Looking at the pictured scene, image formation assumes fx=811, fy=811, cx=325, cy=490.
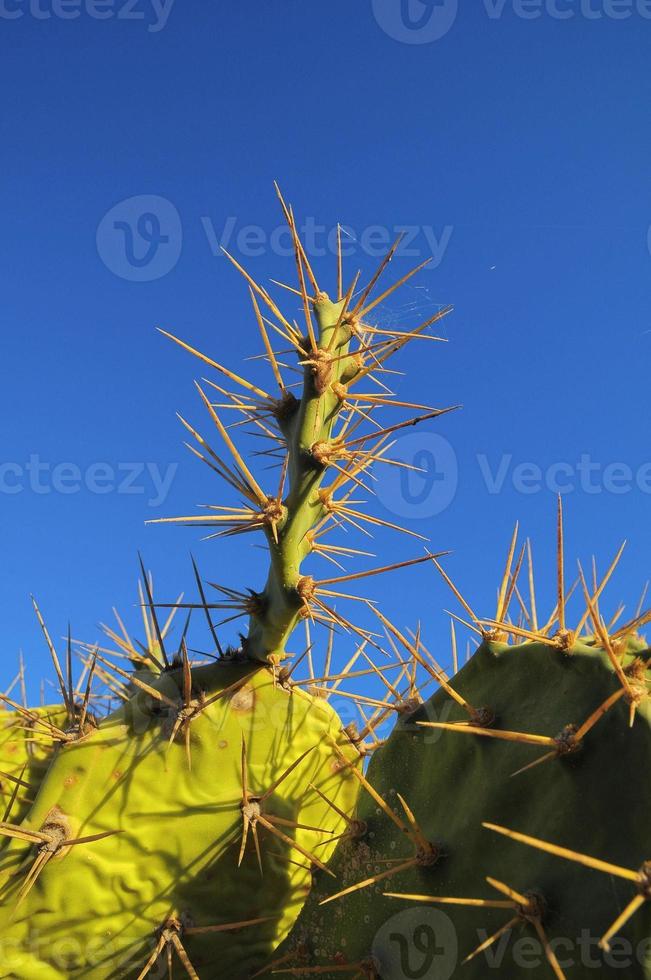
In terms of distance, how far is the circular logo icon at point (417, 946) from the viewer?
1643 millimetres

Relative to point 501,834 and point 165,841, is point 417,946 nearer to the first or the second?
point 501,834

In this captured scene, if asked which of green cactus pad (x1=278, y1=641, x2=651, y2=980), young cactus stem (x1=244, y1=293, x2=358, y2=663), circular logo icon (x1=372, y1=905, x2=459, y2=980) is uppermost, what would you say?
young cactus stem (x1=244, y1=293, x2=358, y2=663)

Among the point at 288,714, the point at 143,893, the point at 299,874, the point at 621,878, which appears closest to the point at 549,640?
the point at 621,878

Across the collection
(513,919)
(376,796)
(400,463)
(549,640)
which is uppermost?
(400,463)

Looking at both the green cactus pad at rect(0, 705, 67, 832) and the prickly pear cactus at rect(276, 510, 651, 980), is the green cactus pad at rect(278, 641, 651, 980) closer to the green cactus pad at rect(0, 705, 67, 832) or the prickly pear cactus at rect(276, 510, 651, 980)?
the prickly pear cactus at rect(276, 510, 651, 980)

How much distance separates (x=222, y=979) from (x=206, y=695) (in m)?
0.73

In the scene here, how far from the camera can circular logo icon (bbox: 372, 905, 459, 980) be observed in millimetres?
1643

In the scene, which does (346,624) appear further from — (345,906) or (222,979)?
(222,979)

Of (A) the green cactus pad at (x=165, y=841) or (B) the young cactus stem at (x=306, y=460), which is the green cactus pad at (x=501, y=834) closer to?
(A) the green cactus pad at (x=165, y=841)

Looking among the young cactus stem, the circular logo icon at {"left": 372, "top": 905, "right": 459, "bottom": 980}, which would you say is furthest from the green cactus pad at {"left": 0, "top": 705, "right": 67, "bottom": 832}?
the circular logo icon at {"left": 372, "top": 905, "right": 459, "bottom": 980}

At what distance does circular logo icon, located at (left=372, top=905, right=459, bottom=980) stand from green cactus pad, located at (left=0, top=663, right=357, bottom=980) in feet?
1.34

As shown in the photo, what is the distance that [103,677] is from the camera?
9.13 feet

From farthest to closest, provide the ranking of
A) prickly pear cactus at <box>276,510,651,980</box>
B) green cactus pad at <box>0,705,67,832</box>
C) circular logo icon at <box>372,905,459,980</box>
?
1. green cactus pad at <box>0,705,67,832</box>
2. circular logo icon at <box>372,905,459,980</box>
3. prickly pear cactus at <box>276,510,651,980</box>

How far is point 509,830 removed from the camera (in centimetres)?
156
